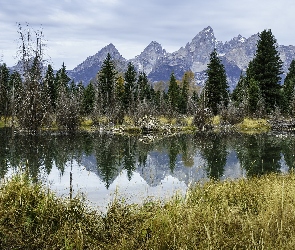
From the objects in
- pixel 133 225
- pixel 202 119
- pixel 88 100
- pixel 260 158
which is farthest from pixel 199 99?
pixel 133 225

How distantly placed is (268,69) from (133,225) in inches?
1909

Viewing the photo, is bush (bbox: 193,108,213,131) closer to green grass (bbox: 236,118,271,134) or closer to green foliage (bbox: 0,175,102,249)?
green grass (bbox: 236,118,271,134)

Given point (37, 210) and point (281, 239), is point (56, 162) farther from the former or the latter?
point (281, 239)

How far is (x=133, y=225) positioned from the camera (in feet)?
20.8

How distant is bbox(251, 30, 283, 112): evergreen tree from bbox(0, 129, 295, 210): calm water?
26749mm

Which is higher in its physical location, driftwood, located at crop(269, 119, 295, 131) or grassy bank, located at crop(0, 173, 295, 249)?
driftwood, located at crop(269, 119, 295, 131)

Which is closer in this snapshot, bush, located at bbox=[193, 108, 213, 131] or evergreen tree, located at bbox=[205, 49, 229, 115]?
bush, located at bbox=[193, 108, 213, 131]

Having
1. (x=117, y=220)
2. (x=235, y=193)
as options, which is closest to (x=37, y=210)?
(x=117, y=220)

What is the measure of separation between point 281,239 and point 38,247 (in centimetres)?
394

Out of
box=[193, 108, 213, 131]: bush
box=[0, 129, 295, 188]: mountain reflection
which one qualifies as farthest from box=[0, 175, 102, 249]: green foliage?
box=[193, 108, 213, 131]: bush

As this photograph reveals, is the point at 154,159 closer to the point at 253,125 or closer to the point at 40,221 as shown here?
the point at 40,221

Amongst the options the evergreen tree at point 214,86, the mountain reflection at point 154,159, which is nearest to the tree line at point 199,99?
the evergreen tree at point 214,86

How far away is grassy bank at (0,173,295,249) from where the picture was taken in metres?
5.11

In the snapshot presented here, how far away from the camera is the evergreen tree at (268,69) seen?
4928cm
